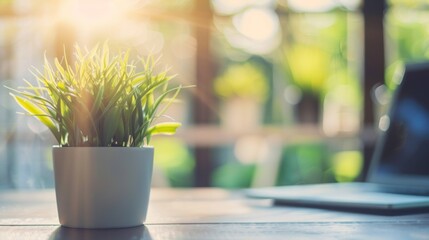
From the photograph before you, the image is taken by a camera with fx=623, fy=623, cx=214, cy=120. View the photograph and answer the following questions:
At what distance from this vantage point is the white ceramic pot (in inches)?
28.5

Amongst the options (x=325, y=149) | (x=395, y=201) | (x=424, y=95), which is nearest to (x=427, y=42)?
(x=325, y=149)

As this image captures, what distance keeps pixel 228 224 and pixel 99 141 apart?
191 millimetres

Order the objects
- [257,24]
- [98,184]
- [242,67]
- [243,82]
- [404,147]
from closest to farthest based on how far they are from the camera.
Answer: [98,184], [404,147], [257,24], [242,67], [243,82]

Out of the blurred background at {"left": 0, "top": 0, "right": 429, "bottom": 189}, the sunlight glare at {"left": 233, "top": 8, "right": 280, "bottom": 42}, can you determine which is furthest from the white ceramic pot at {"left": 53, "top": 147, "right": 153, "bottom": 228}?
the sunlight glare at {"left": 233, "top": 8, "right": 280, "bottom": 42}

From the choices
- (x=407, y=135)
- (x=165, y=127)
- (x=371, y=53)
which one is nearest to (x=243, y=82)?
(x=371, y=53)

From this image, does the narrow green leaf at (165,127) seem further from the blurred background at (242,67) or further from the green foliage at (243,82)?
the green foliage at (243,82)

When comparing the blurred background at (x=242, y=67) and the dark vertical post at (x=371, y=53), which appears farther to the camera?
the dark vertical post at (x=371, y=53)

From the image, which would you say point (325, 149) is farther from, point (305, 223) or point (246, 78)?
point (305, 223)

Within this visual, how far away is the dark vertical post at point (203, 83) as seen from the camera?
10.4 ft

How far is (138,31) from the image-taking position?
313cm

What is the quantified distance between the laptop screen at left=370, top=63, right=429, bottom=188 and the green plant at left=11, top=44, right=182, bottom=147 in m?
0.60

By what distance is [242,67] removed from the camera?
358 cm

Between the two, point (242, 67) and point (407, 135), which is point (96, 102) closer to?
point (407, 135)

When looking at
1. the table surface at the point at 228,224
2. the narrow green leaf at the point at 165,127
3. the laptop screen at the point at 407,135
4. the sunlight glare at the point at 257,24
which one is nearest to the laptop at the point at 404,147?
the laptop screen at the point at 407,135
